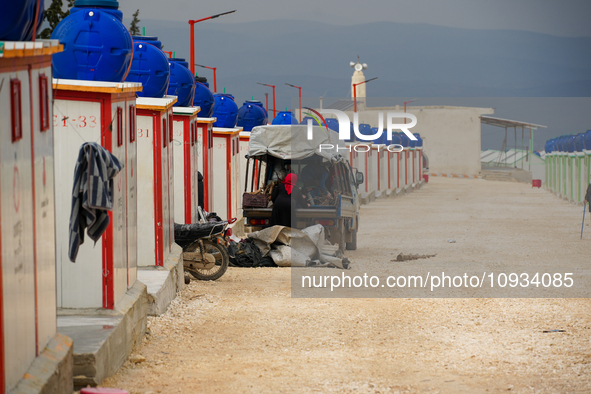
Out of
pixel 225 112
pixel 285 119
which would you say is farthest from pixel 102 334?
pixel 285 119

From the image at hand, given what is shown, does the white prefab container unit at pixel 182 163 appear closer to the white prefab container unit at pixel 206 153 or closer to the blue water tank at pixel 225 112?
the white prefab container unit at pixel 206 153

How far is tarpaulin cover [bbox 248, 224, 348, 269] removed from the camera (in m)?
13.3

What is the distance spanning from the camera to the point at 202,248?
38.1ft

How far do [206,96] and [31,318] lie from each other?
35.9 feet

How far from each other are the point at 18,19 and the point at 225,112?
1413 centimetres

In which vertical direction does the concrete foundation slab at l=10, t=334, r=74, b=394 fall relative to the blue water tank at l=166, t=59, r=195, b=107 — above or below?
below

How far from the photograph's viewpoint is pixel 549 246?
55.3ft

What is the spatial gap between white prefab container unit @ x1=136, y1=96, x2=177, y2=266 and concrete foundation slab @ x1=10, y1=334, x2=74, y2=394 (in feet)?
13.6

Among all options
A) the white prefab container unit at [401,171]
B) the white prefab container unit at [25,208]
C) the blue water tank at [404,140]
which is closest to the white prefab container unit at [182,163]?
the white prefab container unit at [25,208]

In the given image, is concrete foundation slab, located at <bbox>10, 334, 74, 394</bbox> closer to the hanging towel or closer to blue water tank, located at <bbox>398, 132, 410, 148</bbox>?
the hanging towel

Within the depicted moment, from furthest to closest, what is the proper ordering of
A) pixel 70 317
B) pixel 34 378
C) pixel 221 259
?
pixel 221 259 < pixel 70 317 < pixel 34 378

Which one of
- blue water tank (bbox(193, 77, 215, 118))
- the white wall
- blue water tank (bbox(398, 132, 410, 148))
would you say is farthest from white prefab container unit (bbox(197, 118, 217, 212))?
the white wall

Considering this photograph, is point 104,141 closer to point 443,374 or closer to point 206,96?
point 443,374

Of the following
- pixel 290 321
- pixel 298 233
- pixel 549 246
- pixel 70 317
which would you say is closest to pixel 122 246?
pixel 70 317
